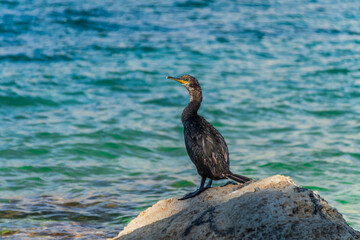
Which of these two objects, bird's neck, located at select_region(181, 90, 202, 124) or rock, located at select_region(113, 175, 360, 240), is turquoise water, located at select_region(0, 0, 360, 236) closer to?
bird's neck, located at select_region(181, 90, 202, 124)

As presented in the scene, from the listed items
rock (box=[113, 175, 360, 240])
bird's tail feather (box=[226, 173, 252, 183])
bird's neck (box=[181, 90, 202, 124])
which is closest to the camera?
rock (box=[113, 175, 360, 240])

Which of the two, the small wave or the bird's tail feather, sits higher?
the bird's tail feather

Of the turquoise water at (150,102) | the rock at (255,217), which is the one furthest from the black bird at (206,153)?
the turquoise water at (150,102)

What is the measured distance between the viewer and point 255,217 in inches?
157

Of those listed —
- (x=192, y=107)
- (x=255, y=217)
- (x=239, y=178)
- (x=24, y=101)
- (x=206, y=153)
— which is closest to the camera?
(x=255, y=217)

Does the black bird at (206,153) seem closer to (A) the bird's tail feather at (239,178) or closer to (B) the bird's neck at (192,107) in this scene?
(A) the bird's tail feather at (239,178)

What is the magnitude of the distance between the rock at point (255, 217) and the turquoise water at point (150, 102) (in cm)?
199

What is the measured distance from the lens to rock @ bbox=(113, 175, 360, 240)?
3.91 m

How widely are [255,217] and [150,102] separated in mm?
8668

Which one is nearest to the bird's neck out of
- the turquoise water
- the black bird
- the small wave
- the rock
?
the black bird

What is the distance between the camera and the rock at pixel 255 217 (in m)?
3.91

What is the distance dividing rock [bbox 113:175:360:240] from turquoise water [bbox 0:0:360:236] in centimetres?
199

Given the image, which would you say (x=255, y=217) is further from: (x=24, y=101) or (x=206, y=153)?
(x=24, y=101)

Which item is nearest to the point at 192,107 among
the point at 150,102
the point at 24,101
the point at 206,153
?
the point at 206,153
